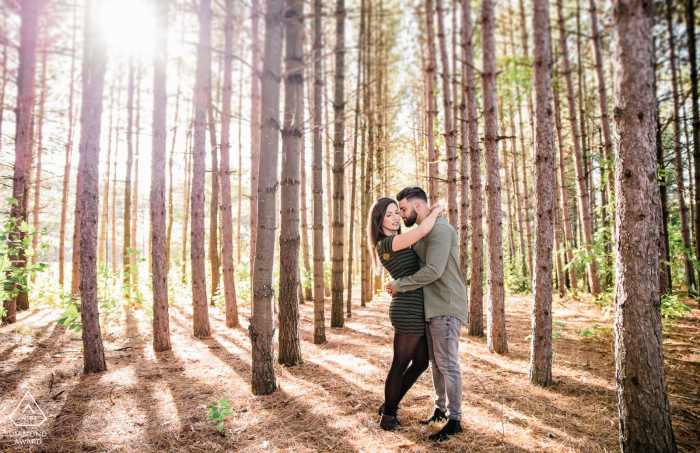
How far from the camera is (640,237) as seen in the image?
7.25 feet

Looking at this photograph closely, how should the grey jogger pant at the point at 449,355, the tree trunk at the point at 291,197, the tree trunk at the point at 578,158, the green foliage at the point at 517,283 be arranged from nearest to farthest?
the grey jogger pant at the point at 449,355 → the tree trunk at the point at 291,197 → the tree trunk at the point at 578,158 → the green foliage at the point at 517,283

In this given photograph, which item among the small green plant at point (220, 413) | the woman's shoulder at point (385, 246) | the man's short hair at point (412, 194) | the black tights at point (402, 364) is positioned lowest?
the small green plant at point (220, 413)

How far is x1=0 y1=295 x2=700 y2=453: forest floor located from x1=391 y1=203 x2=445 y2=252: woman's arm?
1.54 m

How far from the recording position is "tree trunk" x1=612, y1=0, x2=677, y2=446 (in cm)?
219

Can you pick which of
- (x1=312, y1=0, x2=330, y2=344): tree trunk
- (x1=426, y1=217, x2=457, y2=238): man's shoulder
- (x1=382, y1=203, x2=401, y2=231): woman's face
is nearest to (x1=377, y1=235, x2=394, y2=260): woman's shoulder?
(x1=382, y1=203, x2=401, y2=231): woman's face

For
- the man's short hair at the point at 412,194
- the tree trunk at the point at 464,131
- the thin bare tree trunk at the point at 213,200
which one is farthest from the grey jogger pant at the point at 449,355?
the thin bare tree trunk at the point at 213,200

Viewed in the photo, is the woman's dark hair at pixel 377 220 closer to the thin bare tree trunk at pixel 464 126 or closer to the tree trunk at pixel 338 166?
the tree trunk at pixel 338 166

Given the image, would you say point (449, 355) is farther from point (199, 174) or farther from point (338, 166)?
point (199, 174)

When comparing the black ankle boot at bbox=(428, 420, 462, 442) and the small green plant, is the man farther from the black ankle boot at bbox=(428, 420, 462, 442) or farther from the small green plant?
the small green plant

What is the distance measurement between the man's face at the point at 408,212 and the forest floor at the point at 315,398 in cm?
175

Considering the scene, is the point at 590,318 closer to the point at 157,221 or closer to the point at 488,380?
the point at 488,380

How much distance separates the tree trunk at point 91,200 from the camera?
4.29 meters

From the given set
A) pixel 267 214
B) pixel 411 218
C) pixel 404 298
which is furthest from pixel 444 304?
pixel 267 214

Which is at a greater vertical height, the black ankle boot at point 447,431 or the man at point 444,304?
the man at point 444,304
